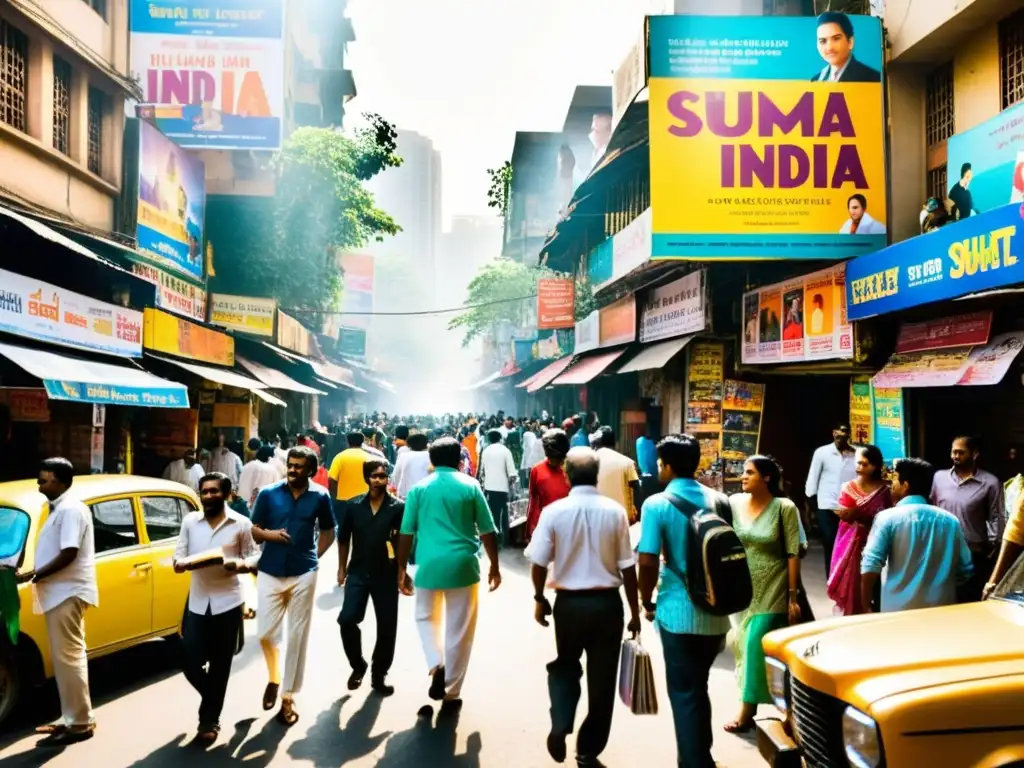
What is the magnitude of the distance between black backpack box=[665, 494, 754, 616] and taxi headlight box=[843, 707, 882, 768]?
0.90 meters

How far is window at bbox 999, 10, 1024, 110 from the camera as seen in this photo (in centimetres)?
930

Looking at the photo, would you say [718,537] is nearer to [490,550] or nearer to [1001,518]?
[490,550]

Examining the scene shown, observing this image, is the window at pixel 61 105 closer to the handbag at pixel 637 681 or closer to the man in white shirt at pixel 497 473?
the man in white shirt at pixel 497 473

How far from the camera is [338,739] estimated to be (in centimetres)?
494

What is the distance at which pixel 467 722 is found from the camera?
207 inches

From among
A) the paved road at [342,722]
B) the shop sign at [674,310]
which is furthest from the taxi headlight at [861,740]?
the shop sign at [674,310]

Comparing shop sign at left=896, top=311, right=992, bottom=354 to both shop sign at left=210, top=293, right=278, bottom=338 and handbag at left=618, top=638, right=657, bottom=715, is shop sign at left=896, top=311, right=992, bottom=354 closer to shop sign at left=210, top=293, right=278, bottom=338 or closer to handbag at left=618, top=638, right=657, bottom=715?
handbag at left=618, top=638, right=657, bottom=715

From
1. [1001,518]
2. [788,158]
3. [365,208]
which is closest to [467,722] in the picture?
[1001,518]

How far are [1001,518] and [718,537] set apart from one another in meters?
3.83

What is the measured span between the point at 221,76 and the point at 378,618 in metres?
15.6

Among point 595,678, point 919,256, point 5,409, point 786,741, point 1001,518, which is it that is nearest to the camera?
point 786,741

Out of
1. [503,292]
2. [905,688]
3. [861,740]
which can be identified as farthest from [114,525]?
[503,292]

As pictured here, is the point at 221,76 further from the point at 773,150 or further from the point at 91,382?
the point at 773,150

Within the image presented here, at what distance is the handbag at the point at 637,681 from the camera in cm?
422
